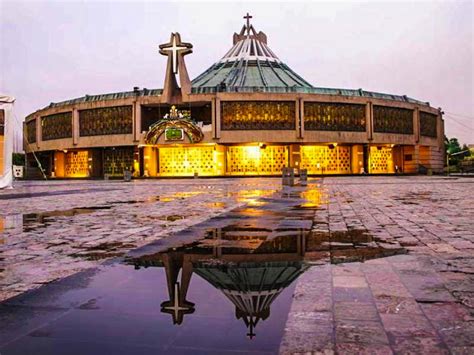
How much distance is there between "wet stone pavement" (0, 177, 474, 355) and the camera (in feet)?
9.68

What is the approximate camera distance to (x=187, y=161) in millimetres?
57656

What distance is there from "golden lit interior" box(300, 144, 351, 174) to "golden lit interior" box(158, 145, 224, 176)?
11.3 m

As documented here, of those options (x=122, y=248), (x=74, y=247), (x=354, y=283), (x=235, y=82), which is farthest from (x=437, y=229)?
(x=235, y=82)

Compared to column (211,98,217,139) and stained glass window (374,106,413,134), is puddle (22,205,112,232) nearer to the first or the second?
column (211,98,217,139)

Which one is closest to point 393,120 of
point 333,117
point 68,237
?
point 333,117

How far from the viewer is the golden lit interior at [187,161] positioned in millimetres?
57031

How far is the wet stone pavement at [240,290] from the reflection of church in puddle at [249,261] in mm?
16

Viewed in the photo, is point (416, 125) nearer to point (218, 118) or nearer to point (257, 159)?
point (257, 159)

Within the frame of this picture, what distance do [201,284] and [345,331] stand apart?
5.49ft

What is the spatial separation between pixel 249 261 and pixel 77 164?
63.6m

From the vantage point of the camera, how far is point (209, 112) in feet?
188

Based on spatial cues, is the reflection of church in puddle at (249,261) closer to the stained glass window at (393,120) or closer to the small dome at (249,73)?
the small dome at (249,73)

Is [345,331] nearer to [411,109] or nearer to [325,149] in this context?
[325,149]

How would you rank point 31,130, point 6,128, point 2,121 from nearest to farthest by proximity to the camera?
point 2,121 < point 6,128 < point 31,130
